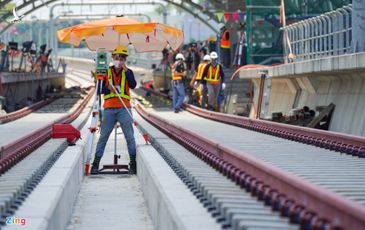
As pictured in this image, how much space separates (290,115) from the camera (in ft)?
84.8

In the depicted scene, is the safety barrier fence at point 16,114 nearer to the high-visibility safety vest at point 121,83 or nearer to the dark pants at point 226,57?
the dark pants at point 226,57

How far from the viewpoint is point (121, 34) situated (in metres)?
21.2

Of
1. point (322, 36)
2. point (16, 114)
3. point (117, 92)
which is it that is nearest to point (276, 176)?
point (117, 92)

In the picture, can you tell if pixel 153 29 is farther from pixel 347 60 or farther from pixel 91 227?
pixel 91 227

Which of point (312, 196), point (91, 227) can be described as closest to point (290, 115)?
point (91, 227)

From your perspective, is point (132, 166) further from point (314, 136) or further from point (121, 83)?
point (314, 136)

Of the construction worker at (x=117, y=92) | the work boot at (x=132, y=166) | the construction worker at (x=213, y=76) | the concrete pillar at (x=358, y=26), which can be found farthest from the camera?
the construction worker at (x=213, y=76)

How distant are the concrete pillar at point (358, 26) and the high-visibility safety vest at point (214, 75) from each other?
11481 millimetres

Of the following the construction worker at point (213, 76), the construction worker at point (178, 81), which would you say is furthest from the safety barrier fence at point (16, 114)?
the construction worker at point (213, 76)

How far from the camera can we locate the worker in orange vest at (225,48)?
46144mm

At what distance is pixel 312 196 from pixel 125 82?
29.6 ft

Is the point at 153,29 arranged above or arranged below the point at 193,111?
above

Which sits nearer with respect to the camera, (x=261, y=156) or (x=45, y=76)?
(x=261, y=156)

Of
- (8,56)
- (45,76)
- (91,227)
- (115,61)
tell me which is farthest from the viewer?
(45,76)
